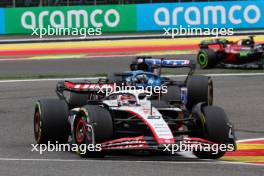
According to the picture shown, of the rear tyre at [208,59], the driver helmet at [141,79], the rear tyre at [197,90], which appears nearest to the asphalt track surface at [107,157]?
the rear tyre at [197,90]

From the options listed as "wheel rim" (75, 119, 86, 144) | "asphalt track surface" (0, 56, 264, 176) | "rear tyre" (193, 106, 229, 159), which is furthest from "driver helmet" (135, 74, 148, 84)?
"rear tyre" (193, 106, 229, 159)

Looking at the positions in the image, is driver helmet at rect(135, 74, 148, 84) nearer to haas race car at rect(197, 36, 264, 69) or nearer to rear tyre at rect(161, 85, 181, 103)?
rear tyre at rect(161, 85, 181, 103)

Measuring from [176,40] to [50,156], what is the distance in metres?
20.4

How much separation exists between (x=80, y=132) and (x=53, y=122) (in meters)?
0.61

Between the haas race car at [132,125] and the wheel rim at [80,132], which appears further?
the wheel rim at [80,132]

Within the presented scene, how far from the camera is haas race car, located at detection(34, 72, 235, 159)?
977 centimetres

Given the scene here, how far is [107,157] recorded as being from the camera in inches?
399

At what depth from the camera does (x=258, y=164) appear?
962 cm

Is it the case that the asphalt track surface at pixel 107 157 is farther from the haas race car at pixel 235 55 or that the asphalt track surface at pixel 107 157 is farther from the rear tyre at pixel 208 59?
the rear tyre at pixel 208 59

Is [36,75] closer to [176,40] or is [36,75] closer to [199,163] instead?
[176,40]

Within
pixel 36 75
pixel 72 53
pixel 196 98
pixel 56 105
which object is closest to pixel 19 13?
pixel 72 53

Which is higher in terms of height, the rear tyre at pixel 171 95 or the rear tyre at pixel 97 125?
the rear tyre at pixel 171 95

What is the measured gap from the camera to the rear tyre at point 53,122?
10.8 m

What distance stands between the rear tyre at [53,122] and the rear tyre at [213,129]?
181cm
